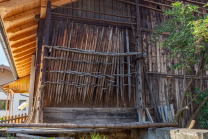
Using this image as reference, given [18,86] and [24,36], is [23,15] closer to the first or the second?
[24,36]

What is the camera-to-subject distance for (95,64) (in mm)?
5473

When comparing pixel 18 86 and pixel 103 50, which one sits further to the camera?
pixel 18 86

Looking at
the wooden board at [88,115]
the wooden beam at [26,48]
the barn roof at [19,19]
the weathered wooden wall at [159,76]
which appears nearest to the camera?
the barn roof at [19,19]

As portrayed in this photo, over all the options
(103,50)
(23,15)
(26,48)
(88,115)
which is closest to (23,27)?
(23,15)

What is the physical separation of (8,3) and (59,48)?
5.17 feet

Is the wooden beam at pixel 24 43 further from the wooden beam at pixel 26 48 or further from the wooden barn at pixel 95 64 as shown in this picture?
the wooden barn at pixel 95 64

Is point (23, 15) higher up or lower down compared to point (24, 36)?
higher up

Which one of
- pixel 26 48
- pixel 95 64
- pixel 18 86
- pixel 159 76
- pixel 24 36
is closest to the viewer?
pixel 95 64

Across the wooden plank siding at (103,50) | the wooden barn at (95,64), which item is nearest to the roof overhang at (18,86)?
the wooden barn at (95,64)

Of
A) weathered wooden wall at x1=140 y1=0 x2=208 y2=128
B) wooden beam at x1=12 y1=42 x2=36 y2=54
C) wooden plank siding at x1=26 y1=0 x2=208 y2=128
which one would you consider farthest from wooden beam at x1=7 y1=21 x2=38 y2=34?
weathered wooden wall at x1=140 y1=0 x2=208 y2=128

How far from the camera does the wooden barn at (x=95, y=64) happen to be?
5.10m

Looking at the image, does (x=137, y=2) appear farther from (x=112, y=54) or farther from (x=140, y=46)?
(x=112, y=54)

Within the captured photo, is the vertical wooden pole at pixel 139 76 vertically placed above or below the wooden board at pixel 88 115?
above

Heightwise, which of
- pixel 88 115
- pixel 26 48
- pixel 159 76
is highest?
pixel 26 48
